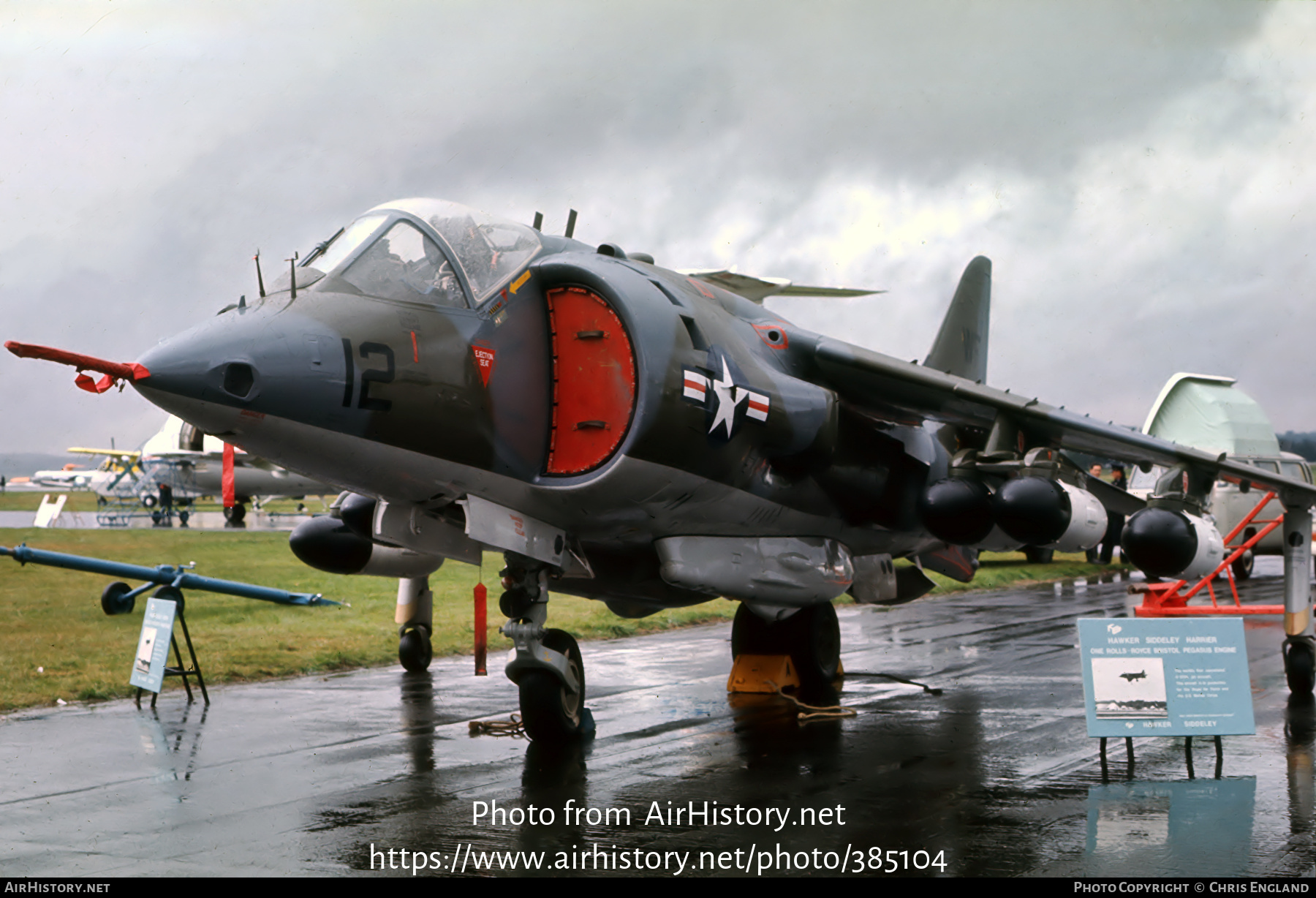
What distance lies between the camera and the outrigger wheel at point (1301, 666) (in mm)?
10734

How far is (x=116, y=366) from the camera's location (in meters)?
6.14

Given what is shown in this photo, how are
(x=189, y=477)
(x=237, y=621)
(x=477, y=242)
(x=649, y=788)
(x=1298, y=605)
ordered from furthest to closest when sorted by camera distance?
(x=189, y=477) < (x=237, y=621) < (x=1298, y=605) < (x=477, y=242) < (x=649, y=788)

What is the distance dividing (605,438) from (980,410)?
371cm

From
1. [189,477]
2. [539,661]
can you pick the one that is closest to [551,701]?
[539,661]

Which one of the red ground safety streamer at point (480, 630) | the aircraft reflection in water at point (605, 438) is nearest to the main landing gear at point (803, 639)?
the aircraft reflection in water at point (605, 438)

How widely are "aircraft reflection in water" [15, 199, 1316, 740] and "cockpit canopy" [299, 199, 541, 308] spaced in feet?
0.06

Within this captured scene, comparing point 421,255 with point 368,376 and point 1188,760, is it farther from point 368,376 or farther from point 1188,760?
point 1188,760

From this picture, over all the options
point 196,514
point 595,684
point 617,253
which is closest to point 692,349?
point 617,253

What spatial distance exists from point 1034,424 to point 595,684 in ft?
16.9

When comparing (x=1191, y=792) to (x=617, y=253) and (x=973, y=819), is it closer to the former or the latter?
(x=973, y=819)

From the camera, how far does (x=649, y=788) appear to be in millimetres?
7273

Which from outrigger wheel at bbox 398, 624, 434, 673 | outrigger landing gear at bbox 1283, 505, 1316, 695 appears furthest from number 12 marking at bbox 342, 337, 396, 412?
outrigger landing gear at bbox 1283, 505, 1316, 695

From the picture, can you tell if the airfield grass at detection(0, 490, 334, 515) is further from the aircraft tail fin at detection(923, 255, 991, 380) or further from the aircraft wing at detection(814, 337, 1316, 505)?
the aircraft wing at detection(814, 337, 1316, 505)

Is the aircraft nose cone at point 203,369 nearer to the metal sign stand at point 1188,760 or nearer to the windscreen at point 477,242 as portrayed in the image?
the windscreen at point 477,242
